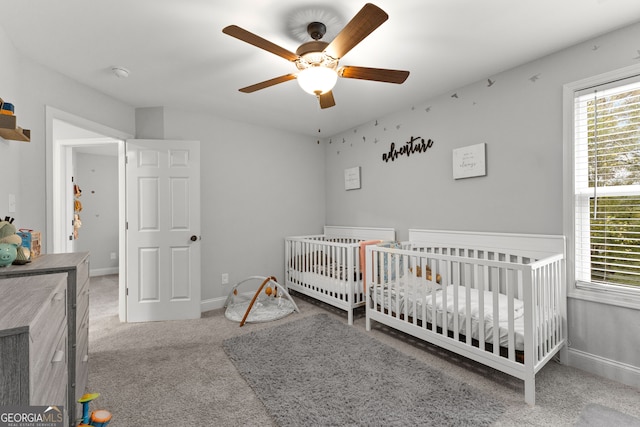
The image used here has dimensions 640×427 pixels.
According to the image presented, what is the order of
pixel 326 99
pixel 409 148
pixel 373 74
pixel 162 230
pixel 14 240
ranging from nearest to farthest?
pixel 14 240 < pixel 373 74 < pixel 326 99 < pixel 162 230 < pixel 409 148

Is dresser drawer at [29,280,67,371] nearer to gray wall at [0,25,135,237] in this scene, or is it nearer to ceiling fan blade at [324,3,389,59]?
gray wall at [0,25,135,237]

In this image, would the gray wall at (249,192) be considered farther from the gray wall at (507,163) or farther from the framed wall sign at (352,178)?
the gray wall at (507,163)

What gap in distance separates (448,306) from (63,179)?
5231 millimetres

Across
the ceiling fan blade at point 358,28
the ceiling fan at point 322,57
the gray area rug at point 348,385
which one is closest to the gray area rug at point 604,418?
the gray area rug at point 348,385

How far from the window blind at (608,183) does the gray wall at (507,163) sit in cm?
12

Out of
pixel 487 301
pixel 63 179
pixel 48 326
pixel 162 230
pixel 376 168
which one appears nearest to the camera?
pixel 48 326

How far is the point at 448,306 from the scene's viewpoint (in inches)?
84.8

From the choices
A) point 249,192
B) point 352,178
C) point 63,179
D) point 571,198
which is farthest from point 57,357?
point 63,179

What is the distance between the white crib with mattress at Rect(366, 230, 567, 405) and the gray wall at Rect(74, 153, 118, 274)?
4.90 meters

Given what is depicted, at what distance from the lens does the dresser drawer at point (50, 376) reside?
2.56 feet

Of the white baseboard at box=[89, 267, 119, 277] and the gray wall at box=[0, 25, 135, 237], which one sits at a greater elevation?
the gray wall at box=[0, 25, 135, 237]

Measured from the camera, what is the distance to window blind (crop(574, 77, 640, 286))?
1.88 metres

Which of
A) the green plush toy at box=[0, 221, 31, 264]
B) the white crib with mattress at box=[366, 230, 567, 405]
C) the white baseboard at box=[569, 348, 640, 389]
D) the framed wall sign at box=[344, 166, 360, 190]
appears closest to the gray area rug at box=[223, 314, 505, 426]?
the white crib with mattress at box=[366, 230, 567, 405]

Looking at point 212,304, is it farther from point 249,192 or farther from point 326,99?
point 326,99
